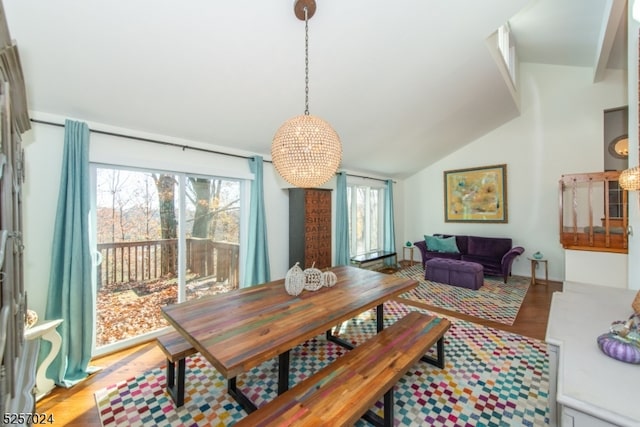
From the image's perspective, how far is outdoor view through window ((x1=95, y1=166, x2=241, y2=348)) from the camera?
255cm

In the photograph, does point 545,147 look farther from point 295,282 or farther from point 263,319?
point 263,319

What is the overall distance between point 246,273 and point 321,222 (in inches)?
51.6

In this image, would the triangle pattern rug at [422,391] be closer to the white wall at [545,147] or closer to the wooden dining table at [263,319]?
the wooden dining table at [263,319]

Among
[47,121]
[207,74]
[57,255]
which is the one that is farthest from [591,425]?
[47,121]

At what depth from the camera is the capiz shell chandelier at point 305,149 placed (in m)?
1.64

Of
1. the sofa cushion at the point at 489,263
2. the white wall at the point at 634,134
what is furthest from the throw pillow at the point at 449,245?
the white wall at the point at 634,134

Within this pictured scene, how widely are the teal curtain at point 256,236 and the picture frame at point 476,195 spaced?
4.39m

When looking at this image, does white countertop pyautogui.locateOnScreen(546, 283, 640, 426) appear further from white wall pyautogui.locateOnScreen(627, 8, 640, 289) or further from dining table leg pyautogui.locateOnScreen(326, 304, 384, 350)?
dining table leg pyautogui.locateOnScreen(326, 304, 384, 350)

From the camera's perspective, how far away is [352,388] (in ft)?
4.62

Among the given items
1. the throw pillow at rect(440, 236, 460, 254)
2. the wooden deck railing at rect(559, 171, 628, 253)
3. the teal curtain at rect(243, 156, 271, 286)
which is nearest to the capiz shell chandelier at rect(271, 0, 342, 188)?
the teal curtain at rect(243, 156, 271, 286)

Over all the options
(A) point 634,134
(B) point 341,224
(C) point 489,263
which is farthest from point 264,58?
(C) point 489,263

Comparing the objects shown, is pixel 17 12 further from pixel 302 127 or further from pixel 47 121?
pixel 302 127

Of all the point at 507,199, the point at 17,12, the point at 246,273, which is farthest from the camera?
the point at 507,199

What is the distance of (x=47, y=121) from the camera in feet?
6.96
